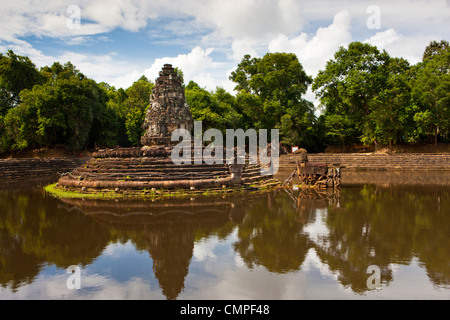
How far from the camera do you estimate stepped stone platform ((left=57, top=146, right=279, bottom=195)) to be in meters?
13.4

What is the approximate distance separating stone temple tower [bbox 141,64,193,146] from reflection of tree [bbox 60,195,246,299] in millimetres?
6683

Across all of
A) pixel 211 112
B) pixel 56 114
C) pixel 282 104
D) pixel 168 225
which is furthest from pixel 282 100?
pixel 168 225

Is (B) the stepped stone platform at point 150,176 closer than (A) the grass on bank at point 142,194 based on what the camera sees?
No

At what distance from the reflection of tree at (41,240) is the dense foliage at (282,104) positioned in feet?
63.7

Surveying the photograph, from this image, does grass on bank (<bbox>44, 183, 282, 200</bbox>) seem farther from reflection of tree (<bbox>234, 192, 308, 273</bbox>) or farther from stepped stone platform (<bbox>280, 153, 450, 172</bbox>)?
stepped stone platform (<bbox>280, 153, 450, 172</bbox>)

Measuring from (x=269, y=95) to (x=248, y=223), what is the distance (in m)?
28.6

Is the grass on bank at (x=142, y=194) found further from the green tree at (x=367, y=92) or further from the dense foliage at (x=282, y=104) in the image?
the green tree at (x=367, y=92)

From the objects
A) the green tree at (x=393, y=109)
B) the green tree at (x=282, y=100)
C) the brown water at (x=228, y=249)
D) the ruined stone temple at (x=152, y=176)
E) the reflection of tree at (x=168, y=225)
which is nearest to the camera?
the brown water at (x=228, y=249)

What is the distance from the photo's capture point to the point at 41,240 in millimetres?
7488

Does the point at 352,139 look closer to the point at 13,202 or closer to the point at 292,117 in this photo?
the point at 292,117

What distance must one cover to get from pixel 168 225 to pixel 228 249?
2.37 meters

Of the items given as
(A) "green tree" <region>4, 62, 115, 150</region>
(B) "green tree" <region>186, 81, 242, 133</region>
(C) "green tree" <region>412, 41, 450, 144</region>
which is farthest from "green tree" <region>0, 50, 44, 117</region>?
(C) "green tree" <region>412, 41, 450, 144</region>

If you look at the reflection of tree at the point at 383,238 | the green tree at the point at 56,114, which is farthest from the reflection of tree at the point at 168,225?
the green tree at the point at 56,114

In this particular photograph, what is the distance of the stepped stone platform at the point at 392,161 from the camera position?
78.9 ft
